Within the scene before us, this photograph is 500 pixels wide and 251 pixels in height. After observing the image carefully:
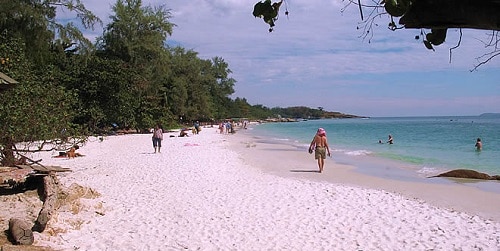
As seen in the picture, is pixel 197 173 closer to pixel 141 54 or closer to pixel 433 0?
pixel 433 0

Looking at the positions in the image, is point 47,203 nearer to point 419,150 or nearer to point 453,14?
point 453,14

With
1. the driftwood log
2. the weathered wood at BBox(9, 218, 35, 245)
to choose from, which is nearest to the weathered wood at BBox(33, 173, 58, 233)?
the weathered wood at BBox(9, 218, 35, 245)

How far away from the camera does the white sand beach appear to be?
6.55 metres

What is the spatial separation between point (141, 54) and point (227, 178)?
30.9m

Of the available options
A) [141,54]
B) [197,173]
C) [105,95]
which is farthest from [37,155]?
[141,54]

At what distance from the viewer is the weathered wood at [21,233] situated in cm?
564

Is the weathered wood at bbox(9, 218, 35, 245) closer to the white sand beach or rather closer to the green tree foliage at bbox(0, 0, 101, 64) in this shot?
the white sand beach

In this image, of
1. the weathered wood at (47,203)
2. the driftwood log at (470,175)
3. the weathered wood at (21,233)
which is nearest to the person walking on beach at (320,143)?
the driftwood log at (470,175)

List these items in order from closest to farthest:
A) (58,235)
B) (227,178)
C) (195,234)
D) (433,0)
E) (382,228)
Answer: (433,0), (58,235), (195,234), (382,228), (227,178)

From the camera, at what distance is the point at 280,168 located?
16.2 meters

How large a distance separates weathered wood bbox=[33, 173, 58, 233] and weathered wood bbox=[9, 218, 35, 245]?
0.34 meters

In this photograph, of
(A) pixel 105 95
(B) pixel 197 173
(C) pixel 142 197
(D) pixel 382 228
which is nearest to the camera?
(D) pixel 382 228

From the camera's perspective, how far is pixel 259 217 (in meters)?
8.09

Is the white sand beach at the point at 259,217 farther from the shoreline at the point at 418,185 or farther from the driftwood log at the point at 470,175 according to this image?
the driftwood log at the point at 470,175
